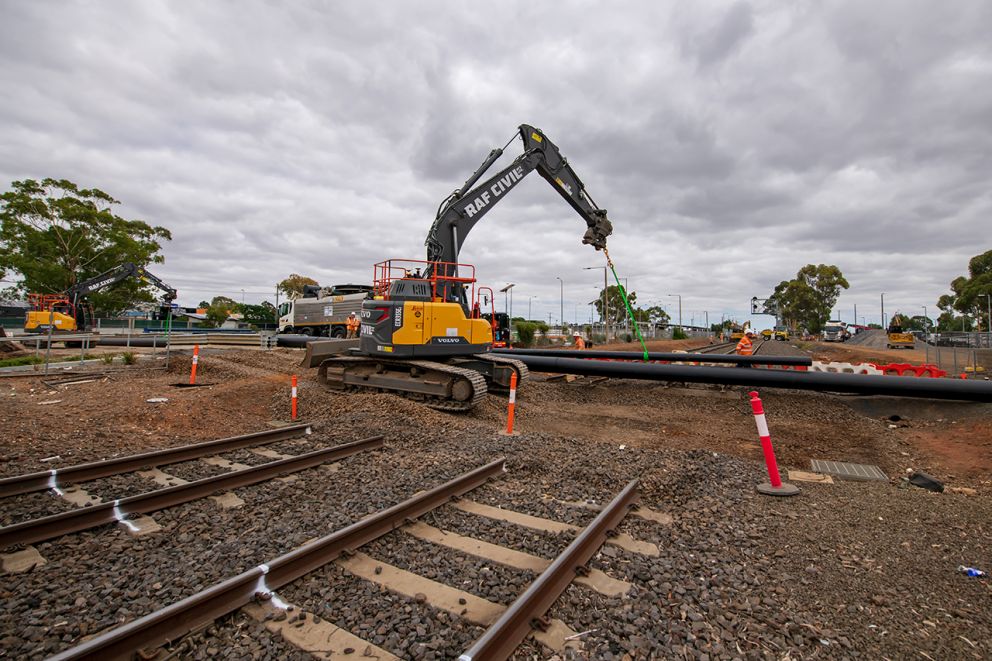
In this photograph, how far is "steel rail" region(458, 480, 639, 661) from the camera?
273 centimetres

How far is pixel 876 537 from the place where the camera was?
446 cm

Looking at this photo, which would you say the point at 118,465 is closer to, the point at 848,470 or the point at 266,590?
the point at 266,590

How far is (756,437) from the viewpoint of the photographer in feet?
30.2

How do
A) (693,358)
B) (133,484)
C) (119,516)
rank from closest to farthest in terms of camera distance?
1. (119,516)
2. (133,484)
3. (693,358)

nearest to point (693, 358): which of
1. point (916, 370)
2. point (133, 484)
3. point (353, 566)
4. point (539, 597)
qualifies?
point (916, 370)

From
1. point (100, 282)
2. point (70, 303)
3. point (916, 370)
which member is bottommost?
point (916, 370)

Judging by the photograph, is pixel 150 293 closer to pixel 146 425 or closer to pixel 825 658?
pixel 146 425

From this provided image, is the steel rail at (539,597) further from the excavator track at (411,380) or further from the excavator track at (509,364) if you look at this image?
the excavator track at (509,364)

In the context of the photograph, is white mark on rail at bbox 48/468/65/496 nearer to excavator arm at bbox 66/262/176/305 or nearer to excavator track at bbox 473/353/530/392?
excavator track at bbox 473/353/530/392

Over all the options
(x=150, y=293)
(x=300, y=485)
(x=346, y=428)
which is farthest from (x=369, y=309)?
(x=150, y=293)

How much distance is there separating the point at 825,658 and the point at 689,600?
2.55 ft

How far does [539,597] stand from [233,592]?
196 centimetres

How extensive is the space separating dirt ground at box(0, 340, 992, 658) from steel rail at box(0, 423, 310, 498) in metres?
0.84

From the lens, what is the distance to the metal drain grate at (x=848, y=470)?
254 inches
